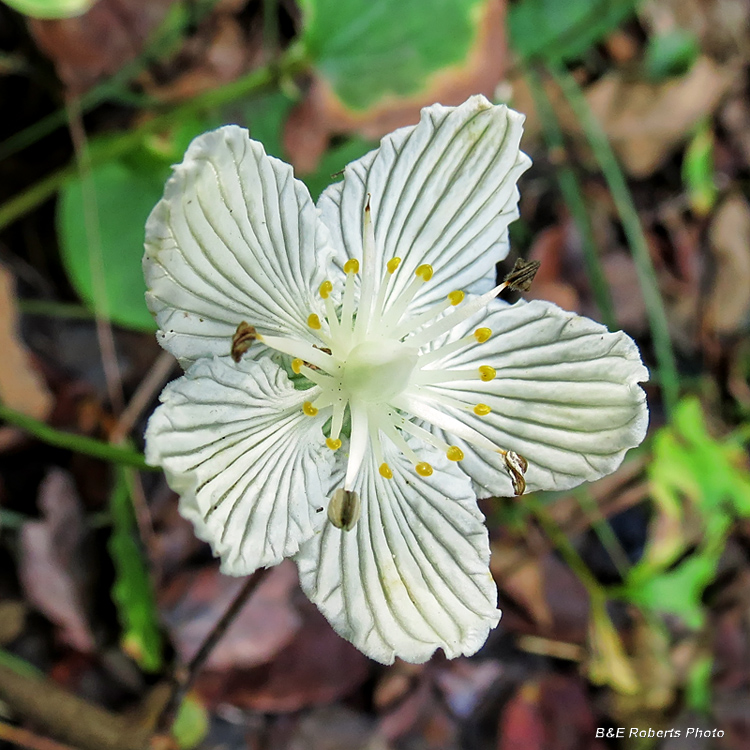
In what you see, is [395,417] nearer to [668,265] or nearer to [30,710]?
[30,710]

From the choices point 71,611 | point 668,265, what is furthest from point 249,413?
point 668,265

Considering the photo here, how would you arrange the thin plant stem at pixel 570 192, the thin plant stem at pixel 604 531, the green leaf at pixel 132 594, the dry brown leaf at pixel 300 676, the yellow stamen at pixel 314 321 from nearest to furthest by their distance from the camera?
the yellow stamen at pixel 314 321 < the green leaf at pixel 132 594 < the dry brown leaf at pixel 300 676 < the thin plant stem at pixel 604 531 < the thin plant stem at pixel 570 192

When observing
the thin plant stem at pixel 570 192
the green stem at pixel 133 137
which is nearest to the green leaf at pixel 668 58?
Answer: the thin plant stem at pixel 570 192

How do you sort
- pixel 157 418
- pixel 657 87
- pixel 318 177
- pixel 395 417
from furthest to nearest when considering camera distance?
pixel 657 87, pixel 318 177, pixel 395 417, pixel 157 418

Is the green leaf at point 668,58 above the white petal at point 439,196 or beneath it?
above

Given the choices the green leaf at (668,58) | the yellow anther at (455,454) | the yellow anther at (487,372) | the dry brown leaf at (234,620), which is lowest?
the dry brown leaf at (234,620)

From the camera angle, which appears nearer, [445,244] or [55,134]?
[445,244]

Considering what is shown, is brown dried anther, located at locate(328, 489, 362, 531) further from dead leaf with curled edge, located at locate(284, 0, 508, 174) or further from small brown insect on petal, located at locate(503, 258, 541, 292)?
dead leaf with curled edge, located at locate(284, 0, 508, 174)

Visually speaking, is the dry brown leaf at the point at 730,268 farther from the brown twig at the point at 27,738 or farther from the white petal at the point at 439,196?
the brown twig at the point at 27,738
